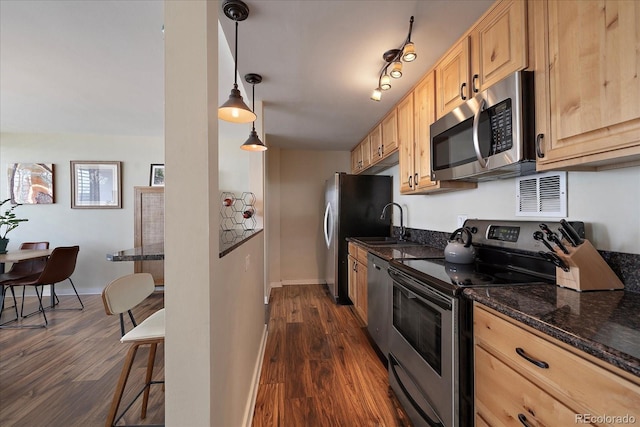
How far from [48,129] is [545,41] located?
5.64 m

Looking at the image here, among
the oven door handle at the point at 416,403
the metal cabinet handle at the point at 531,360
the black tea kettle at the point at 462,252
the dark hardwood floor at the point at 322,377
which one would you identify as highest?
the black tea kettle at the point at 462,252

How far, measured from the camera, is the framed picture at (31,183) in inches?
152

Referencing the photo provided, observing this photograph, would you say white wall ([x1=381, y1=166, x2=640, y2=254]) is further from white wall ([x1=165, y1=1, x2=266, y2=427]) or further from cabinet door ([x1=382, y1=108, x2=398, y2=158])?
white wall ([x1=165, y1=1, x2=266, y2=427])

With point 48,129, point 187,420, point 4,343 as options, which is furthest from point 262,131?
point 48,129

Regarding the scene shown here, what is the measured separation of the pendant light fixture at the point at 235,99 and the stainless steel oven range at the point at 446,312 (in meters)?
1.41

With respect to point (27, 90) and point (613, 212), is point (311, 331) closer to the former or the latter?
point (613, 212)

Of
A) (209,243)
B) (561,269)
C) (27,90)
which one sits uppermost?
(27,90)

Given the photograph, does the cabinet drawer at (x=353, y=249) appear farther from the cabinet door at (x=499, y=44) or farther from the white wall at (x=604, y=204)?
the cabinet door at (x=499, y=44)

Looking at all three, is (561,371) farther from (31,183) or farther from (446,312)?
(31,183)

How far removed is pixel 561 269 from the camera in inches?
42.9

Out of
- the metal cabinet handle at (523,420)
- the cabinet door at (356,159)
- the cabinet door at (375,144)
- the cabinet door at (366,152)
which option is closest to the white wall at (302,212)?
the cabinet door at (356,159)

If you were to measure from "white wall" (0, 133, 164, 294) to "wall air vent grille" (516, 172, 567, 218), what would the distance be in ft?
15.4

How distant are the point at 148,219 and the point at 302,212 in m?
2.47

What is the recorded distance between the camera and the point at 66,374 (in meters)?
2.01
